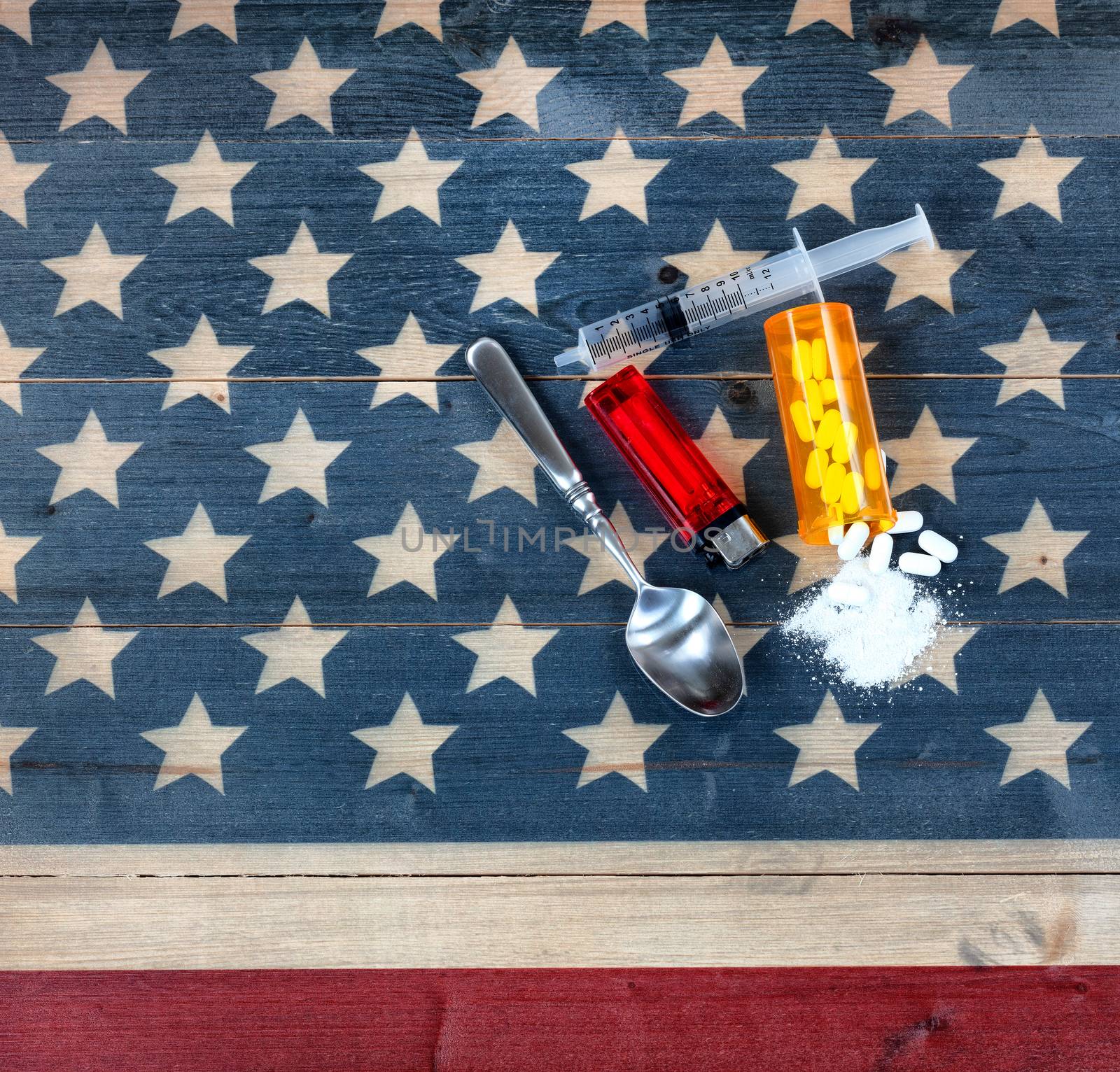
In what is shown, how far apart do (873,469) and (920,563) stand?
0.39 ft

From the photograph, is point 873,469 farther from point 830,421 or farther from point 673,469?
point 673,469

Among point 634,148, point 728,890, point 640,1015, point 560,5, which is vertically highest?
point 560,5

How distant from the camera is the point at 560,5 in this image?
0.86 meters

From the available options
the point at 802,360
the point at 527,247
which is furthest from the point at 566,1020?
the point at 527,247

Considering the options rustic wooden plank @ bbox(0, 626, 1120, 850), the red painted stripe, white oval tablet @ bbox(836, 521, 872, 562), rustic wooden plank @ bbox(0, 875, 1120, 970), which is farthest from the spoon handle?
the red painted stripe

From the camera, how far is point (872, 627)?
0.83 meters

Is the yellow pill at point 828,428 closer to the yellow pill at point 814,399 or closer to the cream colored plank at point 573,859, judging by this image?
the yellow pill at point 814,399

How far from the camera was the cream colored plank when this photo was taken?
83 centimetres

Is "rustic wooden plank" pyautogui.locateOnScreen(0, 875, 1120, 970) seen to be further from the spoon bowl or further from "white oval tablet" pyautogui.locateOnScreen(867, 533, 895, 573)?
"white oval tablet" pyautogui.locateOnScreen(867, 533, 895, 573)

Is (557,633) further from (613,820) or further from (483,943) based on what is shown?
(483,943)

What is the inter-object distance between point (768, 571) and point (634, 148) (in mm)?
494

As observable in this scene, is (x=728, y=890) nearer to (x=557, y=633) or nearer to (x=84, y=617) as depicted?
(x=557, y=633)

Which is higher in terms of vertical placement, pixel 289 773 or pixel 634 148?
pixel 634 148

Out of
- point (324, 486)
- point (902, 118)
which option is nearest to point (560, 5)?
point (902, 118)
